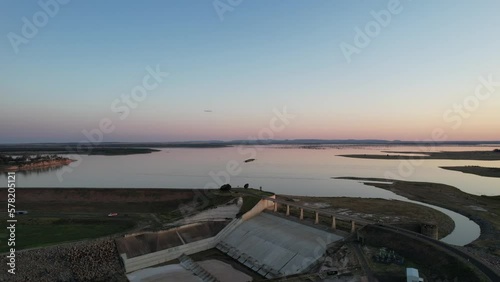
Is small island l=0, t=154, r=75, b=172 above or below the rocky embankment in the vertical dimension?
above

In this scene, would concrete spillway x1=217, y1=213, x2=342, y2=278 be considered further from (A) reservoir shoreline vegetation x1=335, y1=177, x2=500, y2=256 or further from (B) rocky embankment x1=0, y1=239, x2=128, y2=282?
(A) reservoir shoreline vegetation x1=335, y1=177, x2=500, y2=256

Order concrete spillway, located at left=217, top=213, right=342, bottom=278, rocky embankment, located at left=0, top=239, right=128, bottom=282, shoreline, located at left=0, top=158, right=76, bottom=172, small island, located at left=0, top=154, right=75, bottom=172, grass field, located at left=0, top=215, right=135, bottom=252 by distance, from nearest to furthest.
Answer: rocky embankment, located at left=0, top=239, right=128, bottom=282, concrete spillway, located at left=217, top=213, right=342, bottom=278, grass field, located at left=0, top=215, right=135, bottom=252, shoreline, located at left=0, top=158, right=76, bottom=172, small island, located at left=0, top=154, right=75, bottom=172

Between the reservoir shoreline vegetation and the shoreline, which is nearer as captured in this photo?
the reservoir shoreline vegetation

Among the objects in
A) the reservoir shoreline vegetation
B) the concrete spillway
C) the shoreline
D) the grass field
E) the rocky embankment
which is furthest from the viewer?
the shoreline

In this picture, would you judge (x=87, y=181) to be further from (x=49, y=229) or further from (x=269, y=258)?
(x=269, y=258)

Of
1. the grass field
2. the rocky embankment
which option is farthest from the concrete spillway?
the grass field

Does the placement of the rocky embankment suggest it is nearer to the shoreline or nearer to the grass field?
A: the grass field

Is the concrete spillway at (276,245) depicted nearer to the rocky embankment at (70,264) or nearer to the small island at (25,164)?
the rocky embankment at (70,264)
